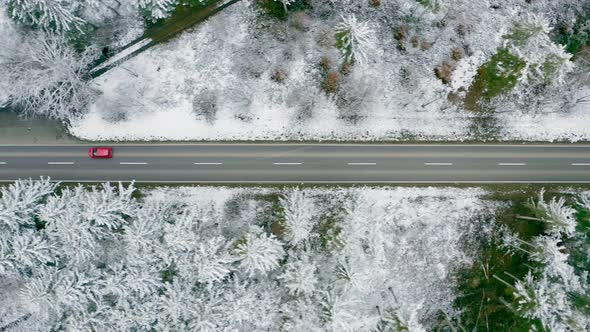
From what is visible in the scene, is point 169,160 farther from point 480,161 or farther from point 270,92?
point 480,161

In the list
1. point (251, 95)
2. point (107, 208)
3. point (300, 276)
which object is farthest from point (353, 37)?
point (107, 208)

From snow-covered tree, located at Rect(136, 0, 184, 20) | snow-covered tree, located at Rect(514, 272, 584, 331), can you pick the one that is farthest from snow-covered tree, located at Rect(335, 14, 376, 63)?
snow-covered tree, located at Rect(514, 272, 584, 331)

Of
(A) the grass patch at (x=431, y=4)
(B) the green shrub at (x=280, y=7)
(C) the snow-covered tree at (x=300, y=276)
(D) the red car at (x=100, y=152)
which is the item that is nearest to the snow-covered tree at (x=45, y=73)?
(D) the red car at (x=100, y=152)

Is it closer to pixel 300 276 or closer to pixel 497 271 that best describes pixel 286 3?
pixel 300 276

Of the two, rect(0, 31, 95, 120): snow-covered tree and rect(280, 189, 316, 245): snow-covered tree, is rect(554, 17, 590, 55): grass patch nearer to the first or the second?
rect(280, 189, 316, 245): snow-covered tree

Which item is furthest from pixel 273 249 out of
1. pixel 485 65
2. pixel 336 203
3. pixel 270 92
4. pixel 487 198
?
pixel 485 65

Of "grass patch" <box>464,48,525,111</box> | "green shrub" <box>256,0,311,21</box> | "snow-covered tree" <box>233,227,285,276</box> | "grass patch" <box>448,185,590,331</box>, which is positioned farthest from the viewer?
"green shrub" <box>256,0,311,21</box>
